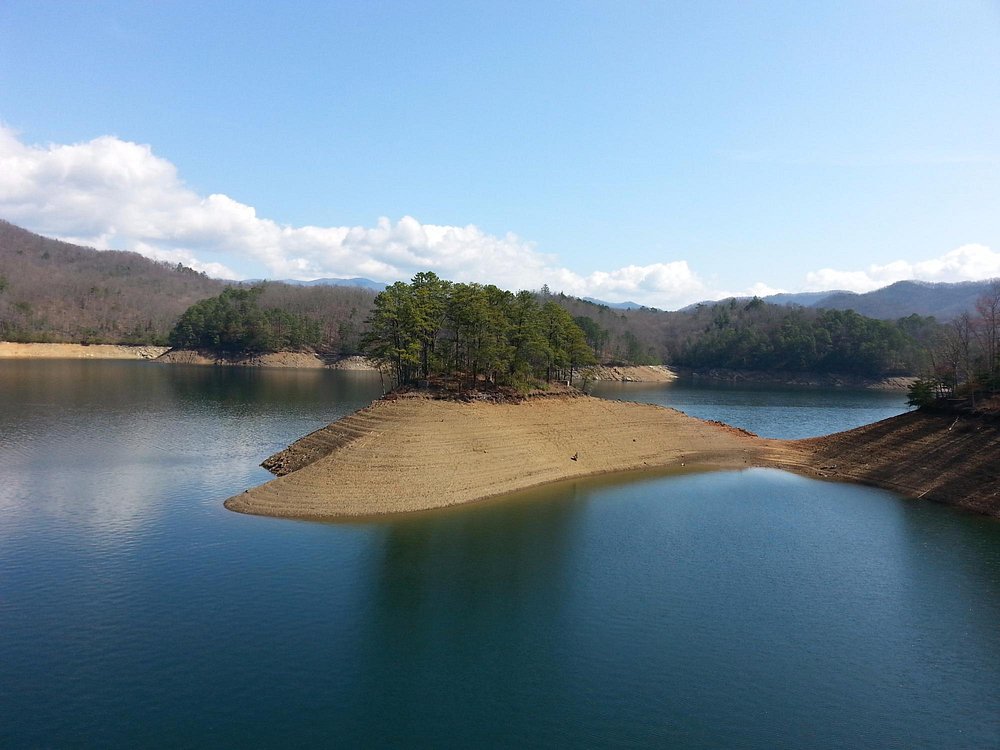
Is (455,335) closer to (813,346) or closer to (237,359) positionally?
(237,359)

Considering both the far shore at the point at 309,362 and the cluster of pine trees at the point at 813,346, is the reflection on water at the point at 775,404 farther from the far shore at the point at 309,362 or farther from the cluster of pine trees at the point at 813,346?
the cluster of pine trees at the point at 813,346

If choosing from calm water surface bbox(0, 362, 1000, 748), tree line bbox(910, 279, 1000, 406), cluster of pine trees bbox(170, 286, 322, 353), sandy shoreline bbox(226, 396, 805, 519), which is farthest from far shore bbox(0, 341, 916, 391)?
Answer: calm water surface bbox(0, 362, 1000, 748)

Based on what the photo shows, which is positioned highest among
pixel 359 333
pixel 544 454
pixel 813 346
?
pixel 359 333

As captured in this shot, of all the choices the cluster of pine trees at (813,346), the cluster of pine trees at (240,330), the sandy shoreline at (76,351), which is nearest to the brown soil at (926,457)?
the cluster of pine trees at (813,346)

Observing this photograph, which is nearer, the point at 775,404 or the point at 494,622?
the point at 494,622

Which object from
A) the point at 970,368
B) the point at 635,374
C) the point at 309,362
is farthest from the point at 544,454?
the point at 309,362

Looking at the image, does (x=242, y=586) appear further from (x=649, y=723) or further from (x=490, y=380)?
(x=490, y=380)

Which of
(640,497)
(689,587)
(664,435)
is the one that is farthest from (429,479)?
(664,435)
